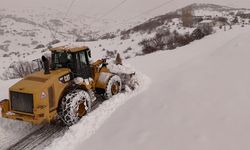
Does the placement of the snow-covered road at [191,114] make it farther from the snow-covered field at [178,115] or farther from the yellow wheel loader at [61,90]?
the yellow wheel loader at [61,90]

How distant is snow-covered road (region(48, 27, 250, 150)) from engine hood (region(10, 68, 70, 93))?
5.23 feet

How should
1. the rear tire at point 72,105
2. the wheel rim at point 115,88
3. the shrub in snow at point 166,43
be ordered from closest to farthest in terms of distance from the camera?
the rear tire at point 72,105
the wheel rim at point 115,88
the shrub in snow at point 166,43

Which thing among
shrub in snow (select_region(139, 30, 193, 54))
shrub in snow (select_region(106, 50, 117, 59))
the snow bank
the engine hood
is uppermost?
shrub in snow (select_region(139, 30, 193, 54))

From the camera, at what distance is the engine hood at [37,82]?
371 inches

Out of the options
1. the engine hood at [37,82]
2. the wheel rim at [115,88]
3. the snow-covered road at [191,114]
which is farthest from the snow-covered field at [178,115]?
the engine hood at [37,82]

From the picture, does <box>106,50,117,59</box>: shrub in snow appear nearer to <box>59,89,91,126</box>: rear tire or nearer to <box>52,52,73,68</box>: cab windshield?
<box>52,52,73,68</box>: cab windshield

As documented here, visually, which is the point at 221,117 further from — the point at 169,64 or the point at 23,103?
the point at 169,64

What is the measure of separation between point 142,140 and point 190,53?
31.9 feet

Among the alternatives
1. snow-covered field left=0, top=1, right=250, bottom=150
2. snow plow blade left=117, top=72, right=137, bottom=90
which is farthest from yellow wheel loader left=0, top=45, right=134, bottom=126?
snow plow blade left=117, top=72, right=137, bottom=90

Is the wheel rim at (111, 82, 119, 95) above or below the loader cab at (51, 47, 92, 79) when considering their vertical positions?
below

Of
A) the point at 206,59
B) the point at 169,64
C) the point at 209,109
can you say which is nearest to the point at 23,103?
the point at 209,109

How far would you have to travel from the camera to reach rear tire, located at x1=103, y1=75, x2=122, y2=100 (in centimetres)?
1198

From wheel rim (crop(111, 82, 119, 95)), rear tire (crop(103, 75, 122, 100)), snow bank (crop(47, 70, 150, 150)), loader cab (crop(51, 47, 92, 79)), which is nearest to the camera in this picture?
snow bank (crop(47, 70, 150, 150))

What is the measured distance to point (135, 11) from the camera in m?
61.7
